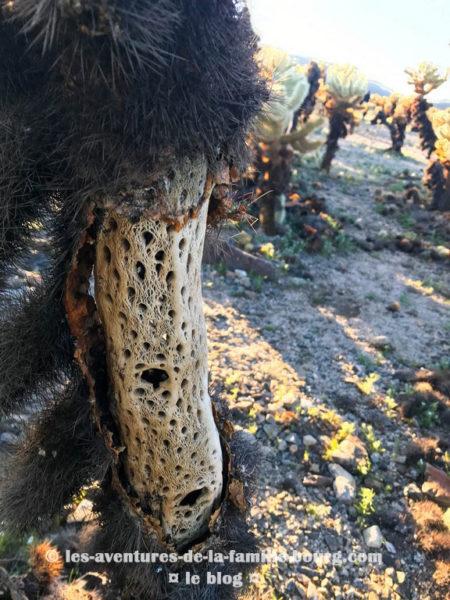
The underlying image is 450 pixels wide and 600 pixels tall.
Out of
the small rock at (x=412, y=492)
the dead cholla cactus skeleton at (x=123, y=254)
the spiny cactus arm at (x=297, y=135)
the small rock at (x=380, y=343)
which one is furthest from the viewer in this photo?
the spiny cactus arm at (x=297, y=135)

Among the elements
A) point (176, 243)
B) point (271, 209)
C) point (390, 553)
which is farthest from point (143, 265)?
point (271, 209)

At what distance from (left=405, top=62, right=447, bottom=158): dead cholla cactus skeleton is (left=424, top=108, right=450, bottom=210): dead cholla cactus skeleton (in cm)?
375

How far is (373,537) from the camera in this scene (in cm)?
378

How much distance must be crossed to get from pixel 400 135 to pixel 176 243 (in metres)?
20.4

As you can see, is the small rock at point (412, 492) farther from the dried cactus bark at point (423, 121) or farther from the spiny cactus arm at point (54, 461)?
the dried cactus bark at point (423, 121)

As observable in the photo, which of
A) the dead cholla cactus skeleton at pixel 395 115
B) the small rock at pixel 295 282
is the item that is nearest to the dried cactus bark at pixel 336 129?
the dead cholla cactus skeleton at pixel 395 115

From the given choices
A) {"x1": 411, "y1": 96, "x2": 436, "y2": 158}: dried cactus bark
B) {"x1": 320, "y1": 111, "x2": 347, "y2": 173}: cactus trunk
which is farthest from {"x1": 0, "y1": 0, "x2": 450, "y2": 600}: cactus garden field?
{"x1": 411, "y1": 96, "x2": 436, "y2": 158}: dried cactus bark

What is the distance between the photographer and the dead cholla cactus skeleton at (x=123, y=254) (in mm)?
1265

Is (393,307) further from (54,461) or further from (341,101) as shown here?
(341,101)

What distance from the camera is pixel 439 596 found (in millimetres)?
3434

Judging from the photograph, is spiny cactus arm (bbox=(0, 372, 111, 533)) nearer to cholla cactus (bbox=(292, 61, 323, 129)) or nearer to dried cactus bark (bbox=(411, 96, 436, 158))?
cholla cactus (bbox=(292, 61, 323, 129))

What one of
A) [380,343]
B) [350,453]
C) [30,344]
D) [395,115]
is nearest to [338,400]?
[350,453]

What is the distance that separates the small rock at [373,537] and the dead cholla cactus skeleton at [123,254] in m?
1.71

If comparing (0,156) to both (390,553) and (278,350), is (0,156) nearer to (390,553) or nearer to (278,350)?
(390,553)
